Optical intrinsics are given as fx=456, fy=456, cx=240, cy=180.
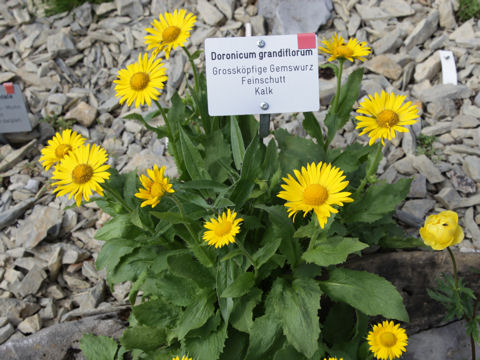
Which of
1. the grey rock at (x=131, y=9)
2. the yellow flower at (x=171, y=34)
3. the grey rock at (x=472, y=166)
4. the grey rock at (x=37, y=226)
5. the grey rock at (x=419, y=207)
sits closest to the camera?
the yellow flower at (x=171, y=34)

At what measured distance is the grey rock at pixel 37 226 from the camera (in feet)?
8.43

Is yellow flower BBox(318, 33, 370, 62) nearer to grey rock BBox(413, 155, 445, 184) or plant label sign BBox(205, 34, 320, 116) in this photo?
plant label sign BBox(205, 34, 320, 116)

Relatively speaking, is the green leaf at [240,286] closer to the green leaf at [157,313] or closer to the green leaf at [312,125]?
the green leaf at [157,313]

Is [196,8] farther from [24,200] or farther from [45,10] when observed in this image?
[24,200]

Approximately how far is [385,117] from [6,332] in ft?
6.55

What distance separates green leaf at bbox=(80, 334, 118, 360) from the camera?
1.99m

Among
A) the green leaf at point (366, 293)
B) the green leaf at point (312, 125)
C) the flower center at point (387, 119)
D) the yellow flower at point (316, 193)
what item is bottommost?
the green leaf at point (366, 293)

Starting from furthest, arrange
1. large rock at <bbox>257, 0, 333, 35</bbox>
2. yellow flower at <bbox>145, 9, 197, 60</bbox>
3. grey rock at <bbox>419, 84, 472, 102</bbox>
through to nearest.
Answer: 1. large rock at <bbox>257, 0, 333, 35</bbox>
2. grey rock at <bbox>419, 84, 472, 102</bbox>
3. yellow flower at <bbox>145, 9, 197, 60</bbox>

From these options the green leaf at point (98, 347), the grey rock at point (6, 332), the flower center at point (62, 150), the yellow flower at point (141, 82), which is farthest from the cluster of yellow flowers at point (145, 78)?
the grey rock at point (6, 332)

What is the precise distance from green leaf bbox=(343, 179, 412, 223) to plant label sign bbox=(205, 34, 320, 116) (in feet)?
1.52

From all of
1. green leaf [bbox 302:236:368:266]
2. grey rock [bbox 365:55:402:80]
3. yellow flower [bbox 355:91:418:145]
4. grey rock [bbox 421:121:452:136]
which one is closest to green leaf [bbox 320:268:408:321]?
green leaf [bbox 302:236:368:266]

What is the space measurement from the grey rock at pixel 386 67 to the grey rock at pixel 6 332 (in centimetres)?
262

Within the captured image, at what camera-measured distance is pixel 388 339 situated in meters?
1.57

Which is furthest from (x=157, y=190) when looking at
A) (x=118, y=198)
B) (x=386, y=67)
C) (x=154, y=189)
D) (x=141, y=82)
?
(x=386, y=67)
